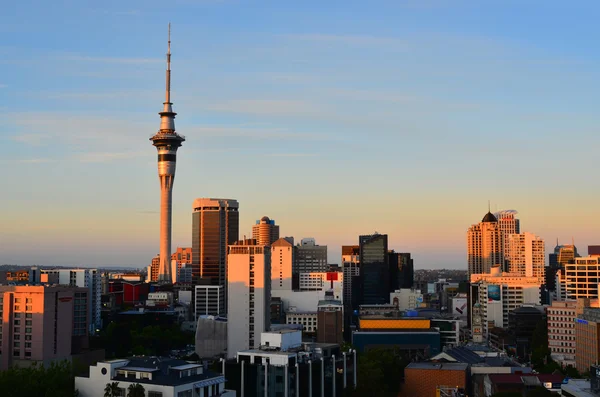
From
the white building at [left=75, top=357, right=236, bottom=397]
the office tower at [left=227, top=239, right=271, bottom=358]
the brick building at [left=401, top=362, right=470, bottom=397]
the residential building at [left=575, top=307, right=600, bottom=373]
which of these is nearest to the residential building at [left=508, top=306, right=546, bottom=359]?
the residential building at [left=575, top=307, right=600, bottom=373]

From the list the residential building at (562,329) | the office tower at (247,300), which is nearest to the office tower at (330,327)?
the office tower at (247,300)

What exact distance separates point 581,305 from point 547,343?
17.3 metres

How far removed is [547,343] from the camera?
142 metres

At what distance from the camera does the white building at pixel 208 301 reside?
19550cm

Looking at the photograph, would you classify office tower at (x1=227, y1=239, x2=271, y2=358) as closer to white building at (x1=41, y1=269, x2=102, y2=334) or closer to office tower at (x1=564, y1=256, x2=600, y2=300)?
white building at (x1=41, y1=269, x2=102, y2=334)

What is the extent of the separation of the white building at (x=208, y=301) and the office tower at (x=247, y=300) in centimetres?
6723

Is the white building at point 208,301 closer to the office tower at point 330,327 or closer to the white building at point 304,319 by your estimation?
the white building at point 304,319

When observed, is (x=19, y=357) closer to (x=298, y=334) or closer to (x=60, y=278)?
(x=298, y=334)

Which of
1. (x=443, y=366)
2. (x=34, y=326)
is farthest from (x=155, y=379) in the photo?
(x=34, y=326)

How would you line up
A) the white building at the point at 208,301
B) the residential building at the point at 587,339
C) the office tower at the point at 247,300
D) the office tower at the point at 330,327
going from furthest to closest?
the white building at the point at 208,301
the office tower at the point at 330,327
the office tower at the point at 247,300
the residential building at the point at 587,339

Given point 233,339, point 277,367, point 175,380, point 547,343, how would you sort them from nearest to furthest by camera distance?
point 175,380 < point 277,367 < point 233,339 < point 547,343

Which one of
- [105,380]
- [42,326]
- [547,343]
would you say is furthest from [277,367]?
[547,343]

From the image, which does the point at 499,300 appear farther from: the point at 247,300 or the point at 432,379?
the point at 432,379

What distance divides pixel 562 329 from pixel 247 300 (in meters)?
49.2
